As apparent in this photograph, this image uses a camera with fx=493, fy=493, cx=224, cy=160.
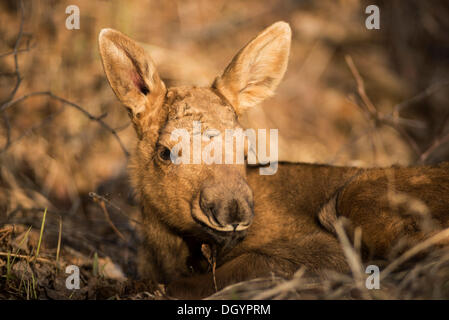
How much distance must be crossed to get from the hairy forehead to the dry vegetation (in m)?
0.76

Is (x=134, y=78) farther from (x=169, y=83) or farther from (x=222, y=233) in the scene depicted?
(x=169, y=83)

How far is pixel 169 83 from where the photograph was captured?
8617mm

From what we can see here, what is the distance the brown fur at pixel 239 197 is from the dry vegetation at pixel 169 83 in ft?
1.07

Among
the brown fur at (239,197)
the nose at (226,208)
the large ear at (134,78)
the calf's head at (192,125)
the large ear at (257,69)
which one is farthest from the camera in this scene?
the large ear at (257,69)

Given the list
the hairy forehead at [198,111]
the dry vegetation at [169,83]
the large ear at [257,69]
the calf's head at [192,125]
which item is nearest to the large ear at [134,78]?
the calf's head at [192,125]

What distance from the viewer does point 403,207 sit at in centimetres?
380

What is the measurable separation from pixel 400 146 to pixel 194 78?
4.03 meters

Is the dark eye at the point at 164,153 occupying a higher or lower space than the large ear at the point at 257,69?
lower

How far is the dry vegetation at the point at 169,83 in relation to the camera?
3613mm

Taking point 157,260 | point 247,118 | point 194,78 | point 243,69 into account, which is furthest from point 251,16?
point 157,260

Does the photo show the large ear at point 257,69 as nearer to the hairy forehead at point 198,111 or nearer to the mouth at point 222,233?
the hairy forehead at point 198,111
